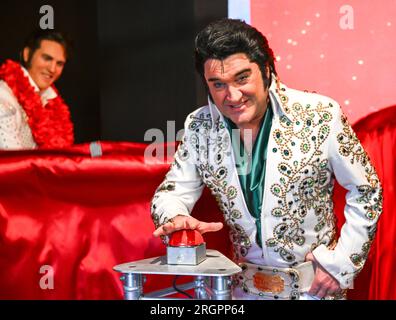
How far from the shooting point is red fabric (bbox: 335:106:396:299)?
194 cm

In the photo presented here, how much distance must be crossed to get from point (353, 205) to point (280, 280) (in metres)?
0.25

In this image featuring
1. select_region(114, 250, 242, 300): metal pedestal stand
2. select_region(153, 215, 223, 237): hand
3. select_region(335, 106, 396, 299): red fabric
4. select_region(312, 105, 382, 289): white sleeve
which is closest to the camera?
select_region(114, 250, 242, 300): metal pedestal stand

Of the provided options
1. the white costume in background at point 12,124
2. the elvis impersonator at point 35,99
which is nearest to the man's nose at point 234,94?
the elvis impersonator at point 35,99

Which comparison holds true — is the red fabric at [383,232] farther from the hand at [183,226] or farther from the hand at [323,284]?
the hand at [183,226]

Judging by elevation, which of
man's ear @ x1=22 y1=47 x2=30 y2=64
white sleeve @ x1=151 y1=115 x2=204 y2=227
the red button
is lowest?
the red button

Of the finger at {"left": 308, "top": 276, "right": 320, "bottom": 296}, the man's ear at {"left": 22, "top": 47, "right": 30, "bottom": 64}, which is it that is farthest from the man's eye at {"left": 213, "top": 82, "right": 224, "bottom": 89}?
the man's ear at {"left": 22, "top": 47, "right": 30, "bottom": 64}

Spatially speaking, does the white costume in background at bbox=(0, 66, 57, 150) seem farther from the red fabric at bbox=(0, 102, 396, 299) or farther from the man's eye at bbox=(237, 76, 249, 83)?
the man's eye at bbox=(237, 76, 249, 83)

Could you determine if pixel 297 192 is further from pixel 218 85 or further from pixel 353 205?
pixel 218 85

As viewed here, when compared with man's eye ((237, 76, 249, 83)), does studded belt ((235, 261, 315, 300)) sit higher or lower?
lower

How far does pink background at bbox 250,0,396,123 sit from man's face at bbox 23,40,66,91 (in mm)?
1522

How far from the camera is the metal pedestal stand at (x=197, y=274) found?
142 centimetres

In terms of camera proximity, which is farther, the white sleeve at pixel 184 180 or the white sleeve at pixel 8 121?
the white sleeve at pixel 8 121

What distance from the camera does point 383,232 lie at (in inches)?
76.4

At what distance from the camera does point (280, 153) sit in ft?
5.52
